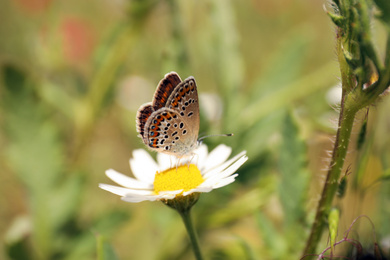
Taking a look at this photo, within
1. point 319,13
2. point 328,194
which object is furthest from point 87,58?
point 328,194

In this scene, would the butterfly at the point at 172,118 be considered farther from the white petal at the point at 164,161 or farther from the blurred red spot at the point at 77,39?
the blurred red spot at the point at 77,39

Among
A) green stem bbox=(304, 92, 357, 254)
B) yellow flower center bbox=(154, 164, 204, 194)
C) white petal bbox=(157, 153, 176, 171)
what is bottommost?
green stem bbox=(304, 92, 357, 254)

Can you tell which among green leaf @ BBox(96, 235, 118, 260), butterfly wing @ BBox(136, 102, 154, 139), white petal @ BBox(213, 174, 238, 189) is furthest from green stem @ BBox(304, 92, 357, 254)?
butterfly wing @ BBox(136, 102, 154, 139)

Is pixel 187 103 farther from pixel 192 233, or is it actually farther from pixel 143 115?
pixel 192 233

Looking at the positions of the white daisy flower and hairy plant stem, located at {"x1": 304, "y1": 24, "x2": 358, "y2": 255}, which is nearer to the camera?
hairy plant stem, located at {"x1": 304, "y1": 24, "x2": 358, "y2": 255}

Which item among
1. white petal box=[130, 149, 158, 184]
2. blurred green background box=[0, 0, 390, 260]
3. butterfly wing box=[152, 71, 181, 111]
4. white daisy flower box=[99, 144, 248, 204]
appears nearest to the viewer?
white daisy flower box=[99, 144, 248, 204]

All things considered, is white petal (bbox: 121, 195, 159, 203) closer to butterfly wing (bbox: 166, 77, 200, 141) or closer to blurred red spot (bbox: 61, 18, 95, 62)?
butterfly wing (bbox: 166, 77, 200, 141)

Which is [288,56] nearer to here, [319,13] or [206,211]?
[206,211]

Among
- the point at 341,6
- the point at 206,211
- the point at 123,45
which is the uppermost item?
the point at 123,45
